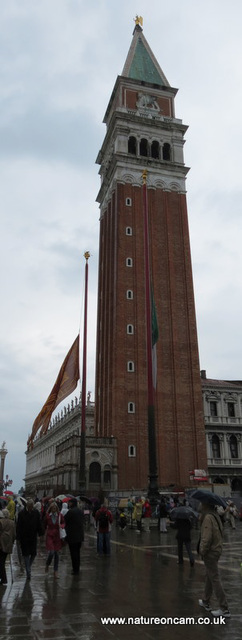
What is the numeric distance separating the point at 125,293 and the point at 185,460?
16.5m

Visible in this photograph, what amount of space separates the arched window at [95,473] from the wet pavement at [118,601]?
86.7 ft

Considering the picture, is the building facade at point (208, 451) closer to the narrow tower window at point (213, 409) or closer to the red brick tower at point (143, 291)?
the narrow tower window at point (213, 409)

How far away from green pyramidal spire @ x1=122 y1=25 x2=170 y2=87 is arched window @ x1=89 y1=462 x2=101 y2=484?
45812mm

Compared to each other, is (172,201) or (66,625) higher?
(172,201)

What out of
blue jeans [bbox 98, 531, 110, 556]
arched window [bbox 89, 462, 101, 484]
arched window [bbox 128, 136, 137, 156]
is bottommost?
blue jeans [bbox 98, 531, 110, 556]

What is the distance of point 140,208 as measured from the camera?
52.0 meters

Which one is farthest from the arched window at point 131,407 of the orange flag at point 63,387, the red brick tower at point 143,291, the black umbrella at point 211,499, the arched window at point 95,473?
the black umbrella at point 211,499

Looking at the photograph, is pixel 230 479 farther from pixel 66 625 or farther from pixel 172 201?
pixel 66 625

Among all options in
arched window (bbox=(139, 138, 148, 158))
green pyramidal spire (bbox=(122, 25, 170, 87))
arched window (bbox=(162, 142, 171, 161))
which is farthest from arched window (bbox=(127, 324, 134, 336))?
green pyramidal spire (bbox=(122, 25, 170, 87))

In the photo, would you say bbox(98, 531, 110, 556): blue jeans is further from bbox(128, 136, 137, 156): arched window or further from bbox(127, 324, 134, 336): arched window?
bbox(128, 136, 137, 156): arched window

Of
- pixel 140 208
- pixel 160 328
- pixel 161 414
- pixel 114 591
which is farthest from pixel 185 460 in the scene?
pixel 114 591

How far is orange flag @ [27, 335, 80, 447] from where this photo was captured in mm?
31984

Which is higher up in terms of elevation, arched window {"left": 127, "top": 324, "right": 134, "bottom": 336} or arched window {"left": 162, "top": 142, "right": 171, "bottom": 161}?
arched window {"left": 162, "top": 142, "right": 171, "bottom": 161}

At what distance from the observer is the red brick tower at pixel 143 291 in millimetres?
44156
